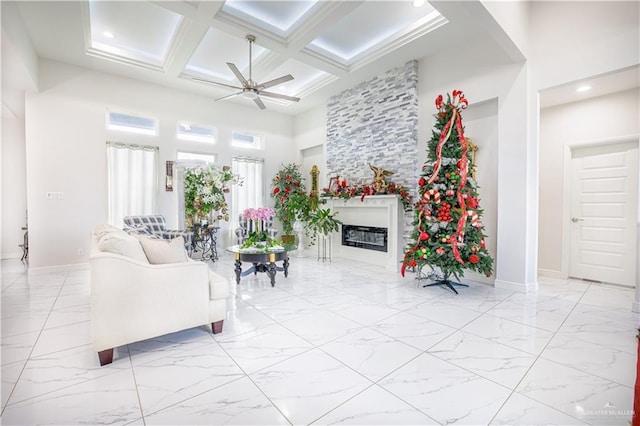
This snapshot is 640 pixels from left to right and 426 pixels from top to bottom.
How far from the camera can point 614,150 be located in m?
4.20

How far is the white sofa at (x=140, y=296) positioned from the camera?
6.81ft

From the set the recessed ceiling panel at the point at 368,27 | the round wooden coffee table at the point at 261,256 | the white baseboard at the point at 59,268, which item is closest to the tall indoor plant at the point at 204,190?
the white baseboard at the point at 59,268

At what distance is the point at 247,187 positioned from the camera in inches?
289

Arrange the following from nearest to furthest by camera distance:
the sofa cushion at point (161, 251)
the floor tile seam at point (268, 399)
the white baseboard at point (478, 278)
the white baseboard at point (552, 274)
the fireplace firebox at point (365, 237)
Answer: the floor tile seam at point (268, 399), the sofa cushion at point (161, 251), the white baseboard at point (478, 278), the white baseboard at point (552, 274), the fireplace firebox at point (365, 237)

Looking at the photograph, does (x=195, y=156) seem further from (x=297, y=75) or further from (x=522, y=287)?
(x=522, y=287)

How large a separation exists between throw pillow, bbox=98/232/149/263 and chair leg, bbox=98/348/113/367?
676 mm

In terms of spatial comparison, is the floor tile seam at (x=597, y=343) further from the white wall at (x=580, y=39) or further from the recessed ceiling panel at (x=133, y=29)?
the recessed ceiling panel at (x=133, y=29)

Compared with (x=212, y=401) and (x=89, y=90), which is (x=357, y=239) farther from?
(x=89, y=90)


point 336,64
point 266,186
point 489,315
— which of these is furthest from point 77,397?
point 266,186

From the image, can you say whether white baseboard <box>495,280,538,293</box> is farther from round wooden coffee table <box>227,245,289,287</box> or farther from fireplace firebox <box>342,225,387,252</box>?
round wooden coffee table <box>227,245,289,287</box>

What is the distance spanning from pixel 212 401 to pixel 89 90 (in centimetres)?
606

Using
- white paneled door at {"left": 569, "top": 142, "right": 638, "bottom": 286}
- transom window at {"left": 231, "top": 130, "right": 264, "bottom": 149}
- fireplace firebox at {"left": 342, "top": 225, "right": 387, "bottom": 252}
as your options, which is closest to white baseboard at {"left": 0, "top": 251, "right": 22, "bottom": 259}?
transom window at {"left": 231, "top": 130, "right": 264, "bottom": 149}

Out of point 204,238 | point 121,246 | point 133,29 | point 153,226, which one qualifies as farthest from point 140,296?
point 133,29

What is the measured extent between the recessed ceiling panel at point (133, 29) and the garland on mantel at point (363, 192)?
3839mm
